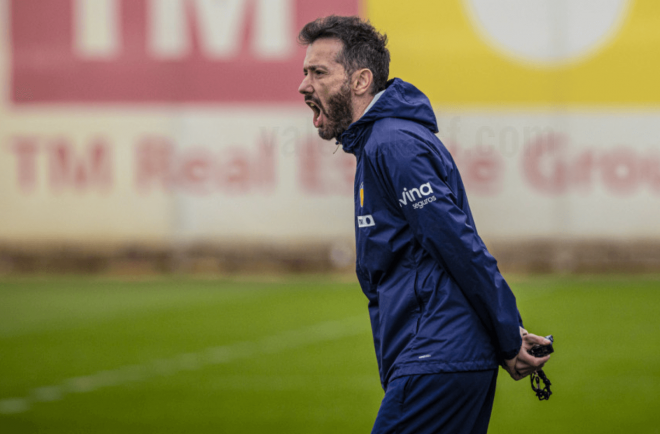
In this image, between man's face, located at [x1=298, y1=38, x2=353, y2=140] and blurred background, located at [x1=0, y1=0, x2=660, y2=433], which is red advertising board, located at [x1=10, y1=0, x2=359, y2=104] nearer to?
blurred background, located at [x1=0, y1=0, x2=660, y2=433]

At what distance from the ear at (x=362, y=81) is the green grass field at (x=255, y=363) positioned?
4372 millimetres

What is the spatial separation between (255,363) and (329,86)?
7.22 metres

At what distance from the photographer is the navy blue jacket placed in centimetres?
254

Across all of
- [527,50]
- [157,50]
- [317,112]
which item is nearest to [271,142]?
[157,50]

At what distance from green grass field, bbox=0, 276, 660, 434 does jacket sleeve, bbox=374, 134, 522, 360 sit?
14.4 feet

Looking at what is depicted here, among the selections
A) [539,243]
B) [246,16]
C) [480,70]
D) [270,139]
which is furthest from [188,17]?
[539,243]

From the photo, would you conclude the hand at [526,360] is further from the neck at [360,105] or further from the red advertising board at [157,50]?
the red advertising board at [157,50]

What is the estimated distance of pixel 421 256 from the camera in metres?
2.63

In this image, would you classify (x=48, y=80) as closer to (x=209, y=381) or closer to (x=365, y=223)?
(x=209, y=381)

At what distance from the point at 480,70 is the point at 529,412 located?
13153 millimetres

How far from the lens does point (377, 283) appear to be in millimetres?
2775

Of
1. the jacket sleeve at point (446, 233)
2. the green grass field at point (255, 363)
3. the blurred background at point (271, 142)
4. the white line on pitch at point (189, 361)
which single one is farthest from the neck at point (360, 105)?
the blurred background at point (271, 142)

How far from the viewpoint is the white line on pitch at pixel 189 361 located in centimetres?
812

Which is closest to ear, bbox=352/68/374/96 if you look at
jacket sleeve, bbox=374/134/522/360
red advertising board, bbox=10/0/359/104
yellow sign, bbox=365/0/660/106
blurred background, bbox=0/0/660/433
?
jacket sleeve, bbox=374/134/522/360
